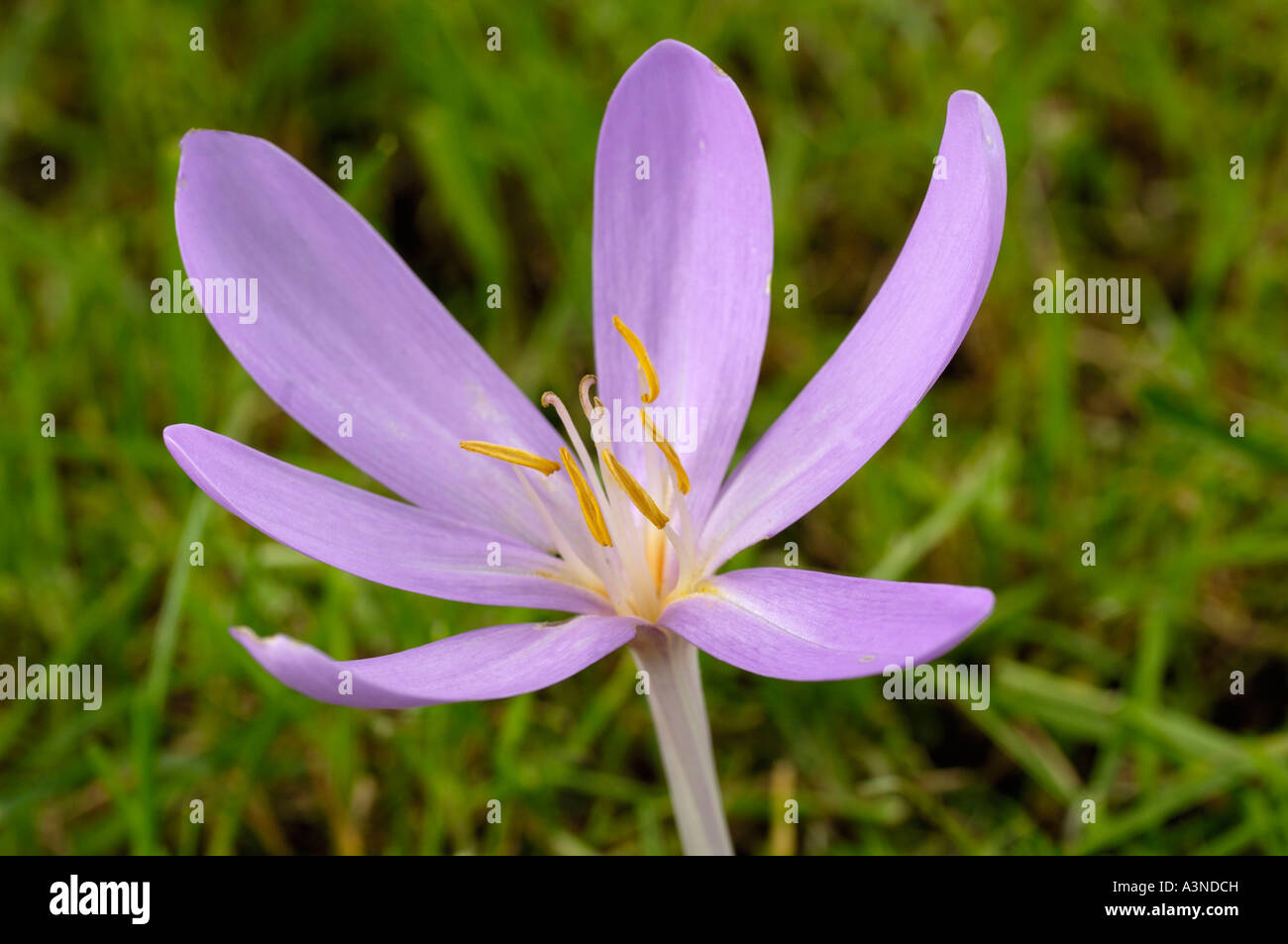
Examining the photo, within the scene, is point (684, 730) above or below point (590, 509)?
below

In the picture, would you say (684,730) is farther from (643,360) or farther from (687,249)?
(687,249)

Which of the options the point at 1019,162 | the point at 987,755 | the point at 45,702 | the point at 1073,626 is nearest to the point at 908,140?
the point at 1019,162

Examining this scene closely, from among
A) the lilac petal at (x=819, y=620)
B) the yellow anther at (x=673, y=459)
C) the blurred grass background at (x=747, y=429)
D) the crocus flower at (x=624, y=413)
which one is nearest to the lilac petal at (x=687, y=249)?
the crocus flower at (x=624, y=413)

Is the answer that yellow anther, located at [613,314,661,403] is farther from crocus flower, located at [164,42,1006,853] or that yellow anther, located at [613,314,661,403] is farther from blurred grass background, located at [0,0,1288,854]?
blurred grass background, located at [0,0,1288,854]

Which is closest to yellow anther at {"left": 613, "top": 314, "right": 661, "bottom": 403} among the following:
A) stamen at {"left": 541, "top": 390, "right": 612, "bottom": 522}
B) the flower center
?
the flower center

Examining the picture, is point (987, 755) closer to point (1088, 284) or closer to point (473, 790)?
point (473, 790)

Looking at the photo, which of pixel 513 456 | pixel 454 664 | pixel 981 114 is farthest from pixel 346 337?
pixel 981 114
